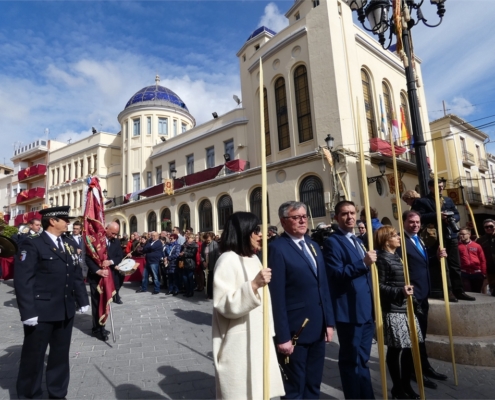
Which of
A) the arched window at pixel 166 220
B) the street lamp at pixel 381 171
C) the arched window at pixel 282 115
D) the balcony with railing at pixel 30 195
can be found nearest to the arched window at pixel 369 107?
the street lamp at pixel 381 171

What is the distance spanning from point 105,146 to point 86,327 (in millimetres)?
28677

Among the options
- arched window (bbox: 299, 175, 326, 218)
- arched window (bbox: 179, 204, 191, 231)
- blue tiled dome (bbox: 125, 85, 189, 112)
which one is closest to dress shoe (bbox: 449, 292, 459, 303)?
arched window (bbox: 299, 175, 326, 218)

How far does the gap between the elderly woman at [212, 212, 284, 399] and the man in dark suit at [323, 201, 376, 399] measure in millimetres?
978

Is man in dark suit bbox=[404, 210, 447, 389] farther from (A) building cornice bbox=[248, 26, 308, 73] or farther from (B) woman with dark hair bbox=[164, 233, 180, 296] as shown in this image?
(A) building cornice bbox=[248, 26, 308, 73]

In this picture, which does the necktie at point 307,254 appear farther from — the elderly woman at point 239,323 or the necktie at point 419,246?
the necktie at point 419,246

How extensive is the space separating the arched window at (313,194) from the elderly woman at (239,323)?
48.9 ft

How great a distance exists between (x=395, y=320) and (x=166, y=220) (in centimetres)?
2112

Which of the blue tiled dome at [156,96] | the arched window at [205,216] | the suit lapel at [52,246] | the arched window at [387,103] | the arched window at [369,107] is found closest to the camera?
the suit lapel at [52,246]

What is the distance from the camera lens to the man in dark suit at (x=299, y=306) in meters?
2.72

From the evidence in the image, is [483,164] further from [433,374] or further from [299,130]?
[433,374]

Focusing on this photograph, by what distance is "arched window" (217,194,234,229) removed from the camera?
2109 cm

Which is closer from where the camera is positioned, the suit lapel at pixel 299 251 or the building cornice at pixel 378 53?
the suit lapel at pixel 299 251

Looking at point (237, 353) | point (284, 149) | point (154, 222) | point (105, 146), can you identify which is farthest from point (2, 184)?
point (237, 353)

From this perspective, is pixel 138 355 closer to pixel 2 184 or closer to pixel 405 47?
pixel 405 47
